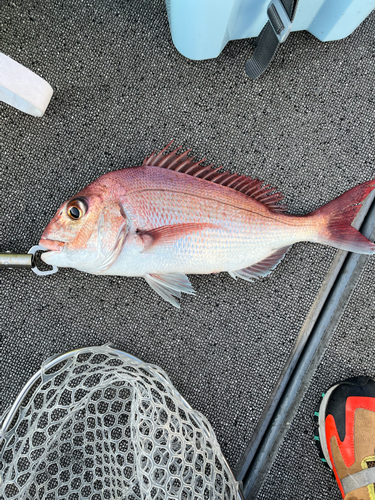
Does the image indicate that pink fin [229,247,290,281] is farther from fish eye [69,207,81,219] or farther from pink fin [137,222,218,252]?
fish eye [69,207,81,219]

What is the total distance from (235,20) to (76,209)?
0.86m

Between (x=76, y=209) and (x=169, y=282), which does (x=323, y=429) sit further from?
(x=76, y=209)

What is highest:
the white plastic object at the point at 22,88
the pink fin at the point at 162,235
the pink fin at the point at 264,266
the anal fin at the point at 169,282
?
the white plastic object at the point at 22,88

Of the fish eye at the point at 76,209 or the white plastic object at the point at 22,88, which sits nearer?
the fish eye at the point at 76,209

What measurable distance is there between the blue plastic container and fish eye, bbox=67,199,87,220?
0.69 metres

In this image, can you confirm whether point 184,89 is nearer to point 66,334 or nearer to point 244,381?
point 66,334

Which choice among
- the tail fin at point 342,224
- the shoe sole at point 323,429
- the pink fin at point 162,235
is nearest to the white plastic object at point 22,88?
the pink fin at point 162,235

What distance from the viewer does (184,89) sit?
4.25 feet

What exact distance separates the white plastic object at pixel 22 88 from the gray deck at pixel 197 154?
10cm

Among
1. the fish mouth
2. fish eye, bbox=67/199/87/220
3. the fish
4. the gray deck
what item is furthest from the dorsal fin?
the fish mouth

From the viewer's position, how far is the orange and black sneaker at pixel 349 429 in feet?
4.20

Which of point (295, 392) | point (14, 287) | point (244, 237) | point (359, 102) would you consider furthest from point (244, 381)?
point (359, 102)

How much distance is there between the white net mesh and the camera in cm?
118

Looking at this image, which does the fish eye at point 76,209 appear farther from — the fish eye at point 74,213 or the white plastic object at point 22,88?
the white plastic object at point 22,88
